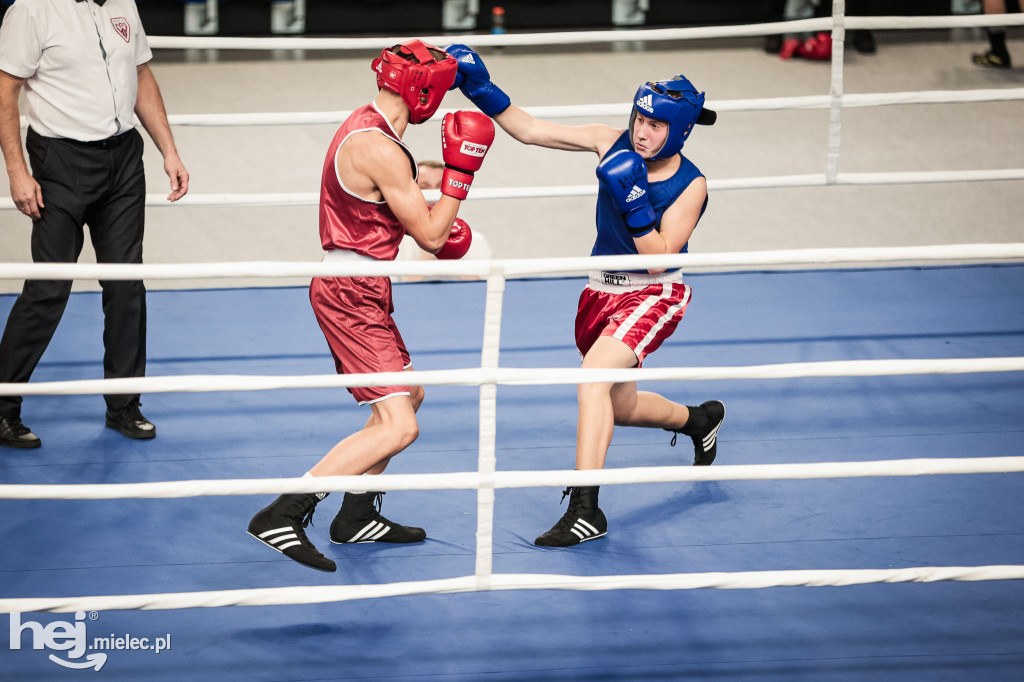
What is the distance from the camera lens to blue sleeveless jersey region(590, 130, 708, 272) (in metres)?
2.61

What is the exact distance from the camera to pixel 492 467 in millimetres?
1909

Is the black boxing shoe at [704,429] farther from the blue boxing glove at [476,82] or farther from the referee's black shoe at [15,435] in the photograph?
the referee's black shoe at [15,435]

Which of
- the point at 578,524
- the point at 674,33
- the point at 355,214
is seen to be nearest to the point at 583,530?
the point at 578,524

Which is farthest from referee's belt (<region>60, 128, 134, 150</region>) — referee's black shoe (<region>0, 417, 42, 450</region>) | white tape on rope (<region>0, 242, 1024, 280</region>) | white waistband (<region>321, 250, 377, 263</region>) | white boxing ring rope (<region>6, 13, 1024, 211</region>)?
white tape on rope (<region>0, 242, 1024, 280</region>)

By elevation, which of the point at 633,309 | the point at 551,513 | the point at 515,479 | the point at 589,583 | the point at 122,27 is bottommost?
the point at 551,513

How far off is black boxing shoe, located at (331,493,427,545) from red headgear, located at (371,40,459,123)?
93 centimetres

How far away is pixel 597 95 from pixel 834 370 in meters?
5.29

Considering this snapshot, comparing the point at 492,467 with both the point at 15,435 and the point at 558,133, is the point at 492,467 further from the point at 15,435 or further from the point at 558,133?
the point at 15,435

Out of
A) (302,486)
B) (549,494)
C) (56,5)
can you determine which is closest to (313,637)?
→ (302,486)

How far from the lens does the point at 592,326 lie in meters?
2.68

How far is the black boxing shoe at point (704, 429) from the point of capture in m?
2.83

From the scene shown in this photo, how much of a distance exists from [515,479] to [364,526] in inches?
28.1

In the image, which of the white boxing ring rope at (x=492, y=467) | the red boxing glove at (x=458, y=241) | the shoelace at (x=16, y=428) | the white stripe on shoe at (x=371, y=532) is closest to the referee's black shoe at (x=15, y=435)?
the shoelace at (x=16, y=428)

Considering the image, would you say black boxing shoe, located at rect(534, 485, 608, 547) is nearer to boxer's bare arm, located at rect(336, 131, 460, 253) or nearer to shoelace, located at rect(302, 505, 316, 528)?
shoelace, located at rect(302, 505, 316, 528)
